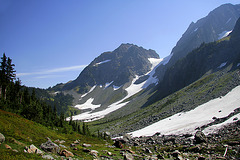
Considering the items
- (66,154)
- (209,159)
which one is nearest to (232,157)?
(209,159)

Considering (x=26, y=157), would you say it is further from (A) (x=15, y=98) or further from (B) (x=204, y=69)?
(B) (x=204, y=69)

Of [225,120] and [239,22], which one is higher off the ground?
[239,22]

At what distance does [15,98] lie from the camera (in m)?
56.1

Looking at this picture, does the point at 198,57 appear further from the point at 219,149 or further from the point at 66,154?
the point at 66,154

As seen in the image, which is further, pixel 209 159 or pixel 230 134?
pixel 230 134

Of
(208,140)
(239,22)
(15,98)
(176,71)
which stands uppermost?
(239,22)

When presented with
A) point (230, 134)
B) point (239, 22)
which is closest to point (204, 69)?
point (239, 22)

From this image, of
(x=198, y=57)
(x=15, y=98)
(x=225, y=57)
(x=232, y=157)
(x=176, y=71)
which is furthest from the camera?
(x=176, y=71)

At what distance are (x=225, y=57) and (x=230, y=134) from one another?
123m

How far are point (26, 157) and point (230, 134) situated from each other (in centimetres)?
3255

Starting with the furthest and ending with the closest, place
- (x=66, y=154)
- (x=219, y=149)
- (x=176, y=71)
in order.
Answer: (x=176, y=71) → (x=219, y=149) → (x=66, y=154)

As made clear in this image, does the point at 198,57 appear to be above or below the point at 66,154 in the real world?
above

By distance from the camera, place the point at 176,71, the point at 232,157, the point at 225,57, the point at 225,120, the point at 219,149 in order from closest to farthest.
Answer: the point at 232,157
the point at 219,149
the point at 225,120
the point at 225,57
the point at 176,71

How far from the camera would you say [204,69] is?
5364 inches
